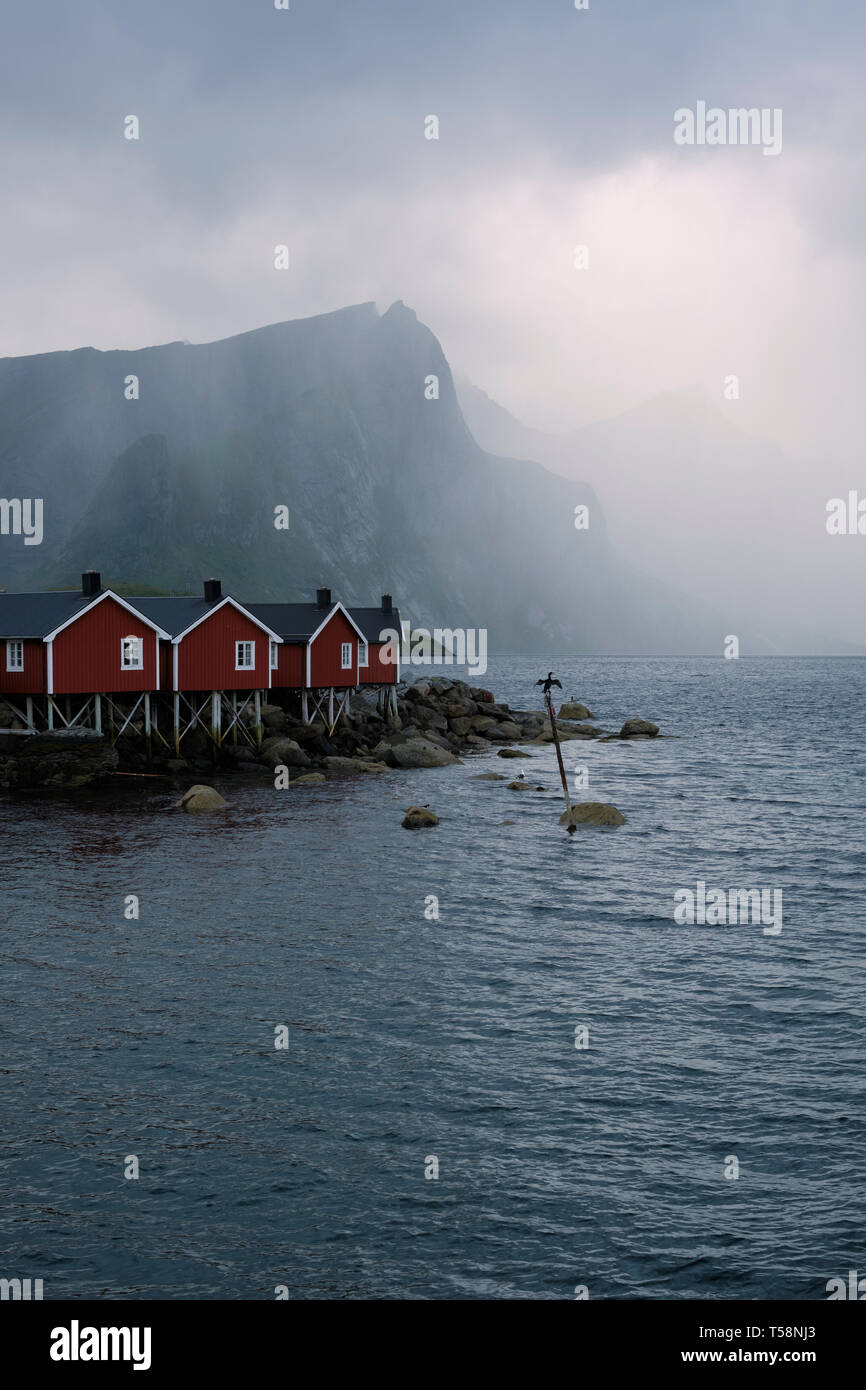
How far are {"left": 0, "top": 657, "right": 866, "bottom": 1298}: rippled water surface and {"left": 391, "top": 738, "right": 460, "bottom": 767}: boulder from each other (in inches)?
921

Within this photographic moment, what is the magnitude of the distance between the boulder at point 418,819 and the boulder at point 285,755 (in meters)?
17.5

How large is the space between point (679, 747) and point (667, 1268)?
66811 mm

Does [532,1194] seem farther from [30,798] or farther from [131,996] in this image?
[30,798]

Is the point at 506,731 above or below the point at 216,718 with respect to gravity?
below

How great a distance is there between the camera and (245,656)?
60531mm

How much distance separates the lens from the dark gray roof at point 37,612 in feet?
172

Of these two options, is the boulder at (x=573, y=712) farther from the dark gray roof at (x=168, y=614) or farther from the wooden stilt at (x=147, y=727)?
the wooden stilt at (x=147, y=727)

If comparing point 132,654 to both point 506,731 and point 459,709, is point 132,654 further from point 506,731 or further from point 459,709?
point 459,709

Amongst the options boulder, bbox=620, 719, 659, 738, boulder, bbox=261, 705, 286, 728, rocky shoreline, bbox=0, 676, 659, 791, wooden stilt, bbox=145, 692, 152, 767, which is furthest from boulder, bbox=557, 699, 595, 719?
wooden stilt, bbox=145, 692, 152, 767

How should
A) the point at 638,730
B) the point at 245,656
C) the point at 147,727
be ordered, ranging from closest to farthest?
the point at 147,727, the point at 245,656, the point at 638,730

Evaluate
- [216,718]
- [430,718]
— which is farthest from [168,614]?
[430,718]

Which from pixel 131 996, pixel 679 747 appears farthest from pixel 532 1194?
pixel 679 747

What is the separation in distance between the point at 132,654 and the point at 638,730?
41.3 m

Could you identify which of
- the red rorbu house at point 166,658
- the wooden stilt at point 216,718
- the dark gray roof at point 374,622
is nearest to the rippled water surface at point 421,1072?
the red rorbu house at point 166,658
